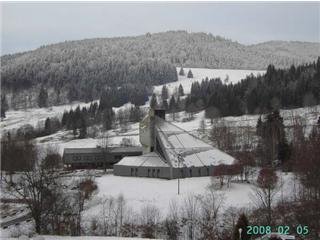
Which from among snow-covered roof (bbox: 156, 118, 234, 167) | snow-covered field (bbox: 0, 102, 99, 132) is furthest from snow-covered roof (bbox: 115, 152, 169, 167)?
snow-covered field (bbox: 0, 102, 99, 132)

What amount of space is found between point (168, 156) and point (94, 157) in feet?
64.5

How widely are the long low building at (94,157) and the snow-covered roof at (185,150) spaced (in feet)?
38.6

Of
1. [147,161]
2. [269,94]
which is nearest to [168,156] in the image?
[147,161]

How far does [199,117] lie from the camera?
111 metres

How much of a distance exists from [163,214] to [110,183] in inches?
545

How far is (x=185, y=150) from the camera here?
175ft

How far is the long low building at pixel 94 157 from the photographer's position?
6712 centimetres

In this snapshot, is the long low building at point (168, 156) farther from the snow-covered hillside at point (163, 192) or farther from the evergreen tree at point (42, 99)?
the evergreen tree at point (42, 99)

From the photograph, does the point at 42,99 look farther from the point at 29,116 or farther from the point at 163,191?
the point at 163,191

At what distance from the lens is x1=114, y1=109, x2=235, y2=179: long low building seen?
5031 cm

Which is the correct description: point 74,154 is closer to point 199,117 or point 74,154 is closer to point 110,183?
point 110,183

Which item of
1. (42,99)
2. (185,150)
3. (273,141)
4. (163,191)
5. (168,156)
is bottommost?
(163,191)

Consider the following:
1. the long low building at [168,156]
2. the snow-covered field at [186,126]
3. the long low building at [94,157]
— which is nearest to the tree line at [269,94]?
the snow-covered field at [186,126]

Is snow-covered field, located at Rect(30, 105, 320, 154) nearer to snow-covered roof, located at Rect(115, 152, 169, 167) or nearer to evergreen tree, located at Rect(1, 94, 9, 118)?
snow-covered roof, located at Rect(115, 152, 169, 167)
